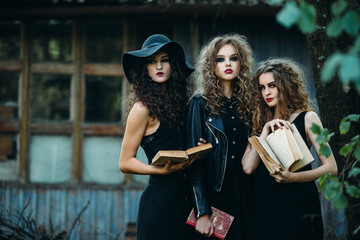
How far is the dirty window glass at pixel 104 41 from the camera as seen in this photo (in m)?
6.93

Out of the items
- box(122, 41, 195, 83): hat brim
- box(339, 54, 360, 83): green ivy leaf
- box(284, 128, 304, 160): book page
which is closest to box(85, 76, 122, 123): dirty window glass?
box(122, 41, 195, 83): hat brim

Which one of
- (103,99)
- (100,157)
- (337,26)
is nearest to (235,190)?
(337,26)

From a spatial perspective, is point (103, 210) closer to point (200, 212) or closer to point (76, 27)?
point (76, 27)

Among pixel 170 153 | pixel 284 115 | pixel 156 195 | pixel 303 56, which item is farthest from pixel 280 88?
pixel 303 56

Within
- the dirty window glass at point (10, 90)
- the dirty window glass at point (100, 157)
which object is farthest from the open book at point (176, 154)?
the dirty window glass at point (10, 90)

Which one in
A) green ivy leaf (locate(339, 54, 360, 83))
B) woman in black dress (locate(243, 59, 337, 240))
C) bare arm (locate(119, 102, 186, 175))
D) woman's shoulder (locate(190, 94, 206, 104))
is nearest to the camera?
green ivy leaf (locate(339, 54, 360, 83))

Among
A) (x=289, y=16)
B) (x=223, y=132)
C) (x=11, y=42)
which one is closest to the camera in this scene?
(x=289, y=16)

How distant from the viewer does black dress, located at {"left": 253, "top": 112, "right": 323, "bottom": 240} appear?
10.2ft

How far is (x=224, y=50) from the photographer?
3.46 m

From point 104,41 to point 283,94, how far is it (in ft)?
14.0

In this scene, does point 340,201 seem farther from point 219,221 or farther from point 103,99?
point 103,99

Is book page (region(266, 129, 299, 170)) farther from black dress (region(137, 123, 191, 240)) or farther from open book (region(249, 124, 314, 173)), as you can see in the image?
black dress (region(137, 123, 191, 240))

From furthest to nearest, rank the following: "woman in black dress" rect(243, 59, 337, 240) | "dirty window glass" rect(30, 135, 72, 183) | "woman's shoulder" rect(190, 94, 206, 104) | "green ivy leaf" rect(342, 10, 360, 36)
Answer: "dirty window glass" rect(30, 135, 72, 183) < "woman's shoulder" rect(190, 94, 206, 104) < "woman in black dress" rect(243, 59, 337, 240) < "green ivy leaf" rect(342, 10, 360, 36)

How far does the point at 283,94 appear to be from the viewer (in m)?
3.30
